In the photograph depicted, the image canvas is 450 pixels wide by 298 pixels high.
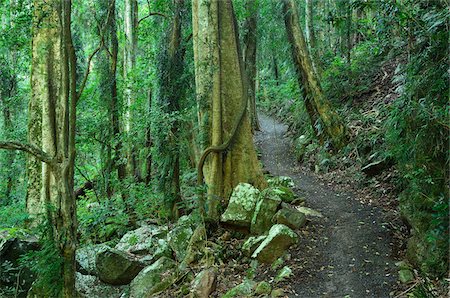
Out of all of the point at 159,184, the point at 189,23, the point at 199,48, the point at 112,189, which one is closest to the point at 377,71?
the point at 189,23

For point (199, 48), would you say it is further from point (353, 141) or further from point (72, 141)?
point (353, 141)

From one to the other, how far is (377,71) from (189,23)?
6575 millimetres

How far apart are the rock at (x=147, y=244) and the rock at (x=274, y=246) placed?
209 centimetres

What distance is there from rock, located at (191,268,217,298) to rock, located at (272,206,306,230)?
156 centimetres

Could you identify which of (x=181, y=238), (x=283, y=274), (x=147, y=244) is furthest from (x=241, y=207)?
(x=147, y=244)

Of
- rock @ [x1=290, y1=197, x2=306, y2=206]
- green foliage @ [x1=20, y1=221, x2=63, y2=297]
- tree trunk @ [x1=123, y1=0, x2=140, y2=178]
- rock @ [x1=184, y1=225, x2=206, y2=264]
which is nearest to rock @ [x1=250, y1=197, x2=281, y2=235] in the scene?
rock @ [x1=184, y1=225, x2=206, y2=264]

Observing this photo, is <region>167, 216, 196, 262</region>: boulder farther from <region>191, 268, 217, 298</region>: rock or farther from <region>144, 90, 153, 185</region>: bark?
<region>144, 90, 153, 185</region>: bark

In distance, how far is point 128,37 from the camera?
1282cm

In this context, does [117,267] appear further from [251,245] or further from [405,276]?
[405,276]

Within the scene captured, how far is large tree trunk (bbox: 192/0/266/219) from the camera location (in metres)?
7.84

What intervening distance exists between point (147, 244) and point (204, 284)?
3165 mm

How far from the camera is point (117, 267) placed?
7.95 m

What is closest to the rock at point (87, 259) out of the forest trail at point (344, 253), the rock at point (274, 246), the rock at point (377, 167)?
the rock at point (274, 246)

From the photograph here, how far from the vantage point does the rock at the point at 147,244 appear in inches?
313
